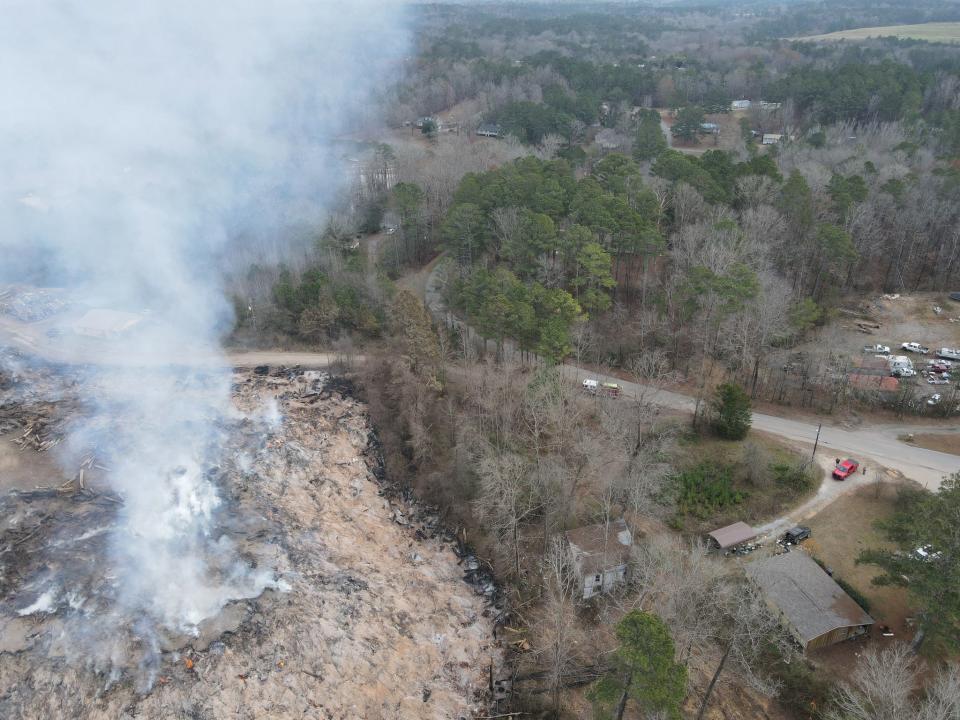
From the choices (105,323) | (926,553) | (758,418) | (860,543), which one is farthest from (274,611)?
(758,418)

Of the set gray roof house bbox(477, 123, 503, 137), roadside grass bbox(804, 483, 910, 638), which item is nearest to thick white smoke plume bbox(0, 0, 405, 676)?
roadside grass bbox(804, 483, 910, 638)

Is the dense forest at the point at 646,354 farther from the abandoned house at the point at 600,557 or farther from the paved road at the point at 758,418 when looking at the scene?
the paved road at the point at 758,418

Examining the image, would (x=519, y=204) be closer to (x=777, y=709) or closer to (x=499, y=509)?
(x=499, y=509)

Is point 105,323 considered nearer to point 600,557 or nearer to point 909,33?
point 600,557

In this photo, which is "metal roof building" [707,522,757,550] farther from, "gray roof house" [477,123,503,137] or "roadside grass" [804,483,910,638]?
"gray roof house" [477,123,503,137]

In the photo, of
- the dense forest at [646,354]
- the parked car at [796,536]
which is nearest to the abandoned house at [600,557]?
the dense forest at [646,354]
